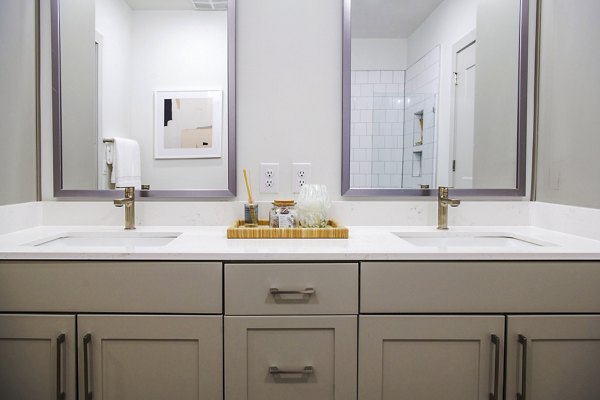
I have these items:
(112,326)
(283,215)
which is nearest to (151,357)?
(112,326)

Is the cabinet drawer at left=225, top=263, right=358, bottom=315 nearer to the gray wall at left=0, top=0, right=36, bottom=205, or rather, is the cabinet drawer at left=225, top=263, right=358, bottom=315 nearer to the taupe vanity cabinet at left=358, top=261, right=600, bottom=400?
the taupe vanity cabinet at left=358, top=261, right=600, bottom=400

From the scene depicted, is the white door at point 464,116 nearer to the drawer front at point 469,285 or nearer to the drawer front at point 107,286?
the drawer front at point 469,285

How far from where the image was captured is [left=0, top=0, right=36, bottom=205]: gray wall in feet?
4.50

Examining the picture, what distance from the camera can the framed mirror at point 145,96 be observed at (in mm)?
1516

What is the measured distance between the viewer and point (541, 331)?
1.12 m

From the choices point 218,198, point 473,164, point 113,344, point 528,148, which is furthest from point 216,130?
point 528,148

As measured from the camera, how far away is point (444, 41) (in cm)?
154

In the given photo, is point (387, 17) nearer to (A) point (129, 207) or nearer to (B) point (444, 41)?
(B) point (444, 41)

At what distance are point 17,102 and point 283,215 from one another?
3.41 feet

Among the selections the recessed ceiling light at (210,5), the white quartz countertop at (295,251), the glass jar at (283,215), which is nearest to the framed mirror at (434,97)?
the glass jar at (283,215)

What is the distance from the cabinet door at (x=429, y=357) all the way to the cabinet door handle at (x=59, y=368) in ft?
2.69

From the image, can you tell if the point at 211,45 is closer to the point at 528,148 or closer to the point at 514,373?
the point at 528,148

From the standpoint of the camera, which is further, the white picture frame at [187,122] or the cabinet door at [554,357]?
the white picture frame at [187,122]

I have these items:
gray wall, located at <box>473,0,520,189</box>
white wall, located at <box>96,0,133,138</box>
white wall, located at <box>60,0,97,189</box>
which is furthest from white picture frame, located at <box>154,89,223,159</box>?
gray wall, located at <box>473,0,520,189</box>
